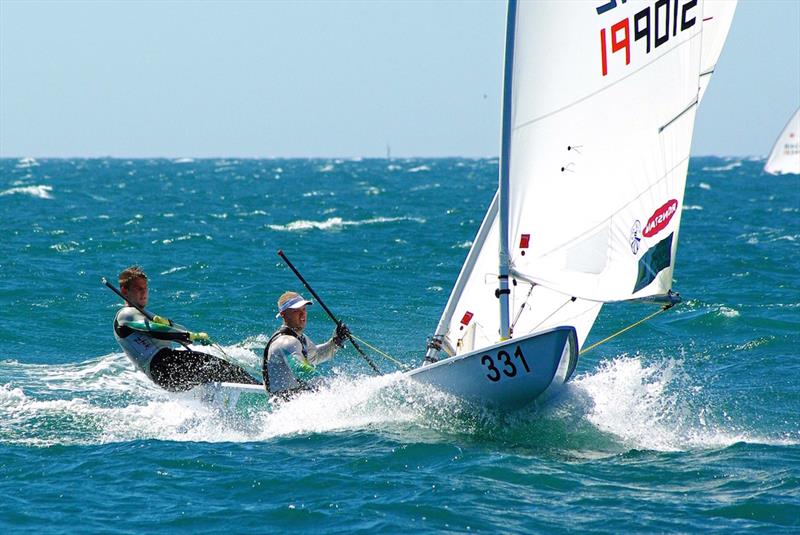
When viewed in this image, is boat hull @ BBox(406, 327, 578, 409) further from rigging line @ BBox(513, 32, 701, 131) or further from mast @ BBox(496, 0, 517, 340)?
rigging line @ BBox(513, 32, 701, 131)

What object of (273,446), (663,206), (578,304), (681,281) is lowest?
(681,281)

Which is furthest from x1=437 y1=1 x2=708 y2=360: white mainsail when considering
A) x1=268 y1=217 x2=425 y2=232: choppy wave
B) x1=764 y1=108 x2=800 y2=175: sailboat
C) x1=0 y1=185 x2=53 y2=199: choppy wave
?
x1=764 y1=108 x2=800 y2=175: sailboat

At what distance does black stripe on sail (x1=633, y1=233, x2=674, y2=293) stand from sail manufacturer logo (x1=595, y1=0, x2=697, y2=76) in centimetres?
157

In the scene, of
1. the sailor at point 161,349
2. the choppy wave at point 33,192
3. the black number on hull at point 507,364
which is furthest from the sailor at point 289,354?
the choppy wave at point 33,192

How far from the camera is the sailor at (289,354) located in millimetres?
9703

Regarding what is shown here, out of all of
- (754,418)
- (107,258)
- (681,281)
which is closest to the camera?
(754,418)

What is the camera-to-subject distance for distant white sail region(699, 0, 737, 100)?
34.1 ft

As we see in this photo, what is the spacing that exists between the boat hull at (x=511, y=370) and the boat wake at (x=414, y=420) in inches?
7.1

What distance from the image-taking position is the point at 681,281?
21.4m

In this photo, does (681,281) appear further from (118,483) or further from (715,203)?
(715,203)

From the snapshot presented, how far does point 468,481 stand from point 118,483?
2.56m

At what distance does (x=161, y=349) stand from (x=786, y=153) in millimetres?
72184

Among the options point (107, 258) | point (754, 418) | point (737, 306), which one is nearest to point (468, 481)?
point (754, 418)

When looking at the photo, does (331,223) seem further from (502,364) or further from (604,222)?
(502,364)
